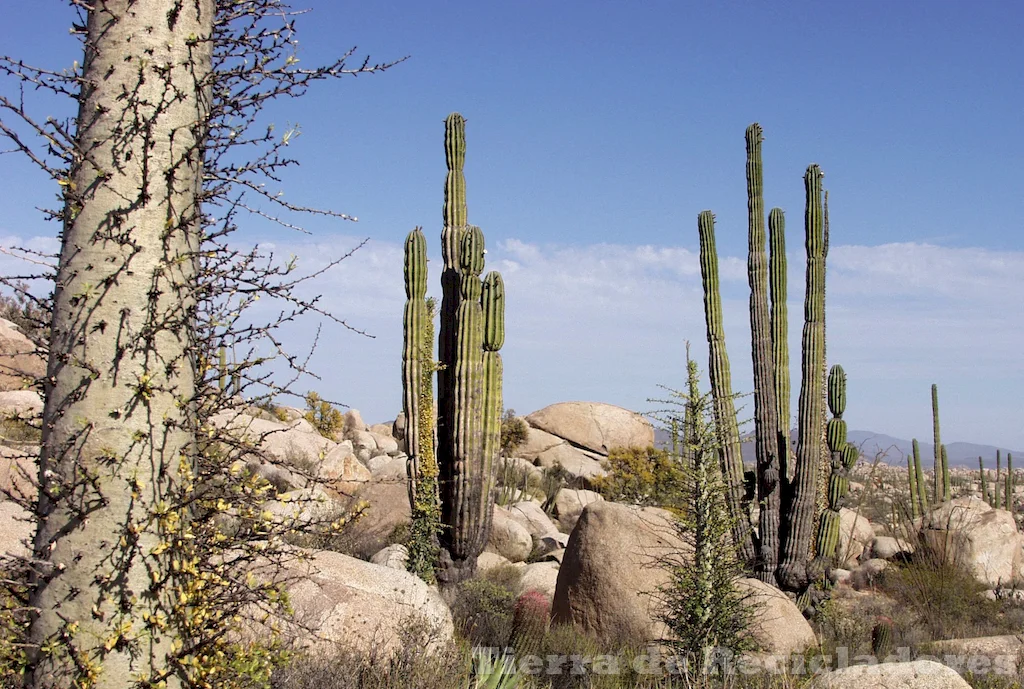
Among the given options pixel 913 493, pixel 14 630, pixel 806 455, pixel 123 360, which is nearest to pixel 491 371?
pixel 806 455

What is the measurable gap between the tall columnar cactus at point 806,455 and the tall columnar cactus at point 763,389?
211mm

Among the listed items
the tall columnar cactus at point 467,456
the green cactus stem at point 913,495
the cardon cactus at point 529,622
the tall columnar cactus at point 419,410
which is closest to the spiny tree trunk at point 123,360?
the cardon cactus at point 529,622

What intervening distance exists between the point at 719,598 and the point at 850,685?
1039 mm

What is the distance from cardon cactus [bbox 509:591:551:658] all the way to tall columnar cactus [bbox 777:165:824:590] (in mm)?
3943

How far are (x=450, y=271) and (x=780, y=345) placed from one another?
15.8 ft

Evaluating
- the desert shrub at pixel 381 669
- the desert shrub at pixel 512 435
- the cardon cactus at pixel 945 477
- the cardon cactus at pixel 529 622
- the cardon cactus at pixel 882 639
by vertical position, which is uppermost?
the desert shrub at pixel 512 435

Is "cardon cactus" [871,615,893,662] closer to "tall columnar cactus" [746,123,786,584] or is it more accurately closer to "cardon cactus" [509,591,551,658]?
"tall columnar cactus" [746,123,786,584]

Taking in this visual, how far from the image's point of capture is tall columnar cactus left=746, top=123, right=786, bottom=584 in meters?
12.1

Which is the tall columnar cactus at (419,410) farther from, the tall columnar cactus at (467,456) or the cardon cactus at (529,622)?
the cardon cactus at (529,622)

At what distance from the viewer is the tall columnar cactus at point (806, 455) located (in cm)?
1199

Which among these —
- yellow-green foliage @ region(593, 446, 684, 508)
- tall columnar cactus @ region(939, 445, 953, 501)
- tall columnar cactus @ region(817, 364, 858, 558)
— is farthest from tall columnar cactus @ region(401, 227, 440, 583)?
tall columnar cactus @ region(939, 445, 953, 501)

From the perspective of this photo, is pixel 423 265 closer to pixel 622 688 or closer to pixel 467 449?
pixel 467 449

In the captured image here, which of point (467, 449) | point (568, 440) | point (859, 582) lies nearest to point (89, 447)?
point (467, 449)

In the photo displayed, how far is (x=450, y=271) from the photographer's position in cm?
1216
